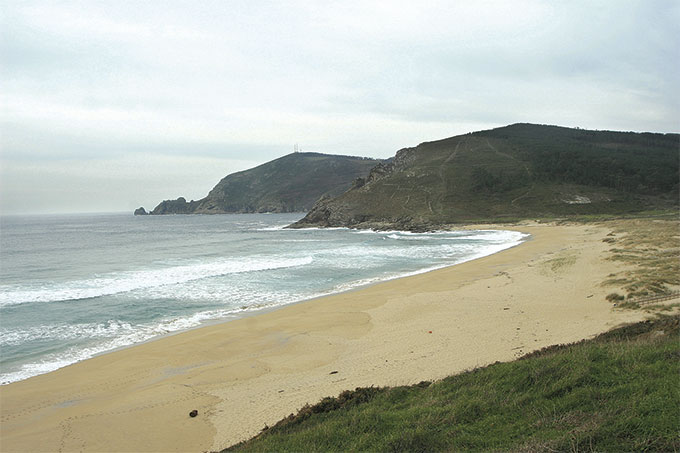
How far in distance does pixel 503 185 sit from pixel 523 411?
9453 centimetres

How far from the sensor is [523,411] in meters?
5.38

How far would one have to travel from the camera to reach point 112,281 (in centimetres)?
2588

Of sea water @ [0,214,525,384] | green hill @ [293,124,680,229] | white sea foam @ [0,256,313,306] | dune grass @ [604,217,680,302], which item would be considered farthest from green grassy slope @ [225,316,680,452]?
green hill @ [293,124,680,229]

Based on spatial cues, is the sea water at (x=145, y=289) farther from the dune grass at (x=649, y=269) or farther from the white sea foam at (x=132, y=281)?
the dune grass at (x=649, y=269)

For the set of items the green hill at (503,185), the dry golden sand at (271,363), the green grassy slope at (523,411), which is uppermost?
the green hill at (503,185)

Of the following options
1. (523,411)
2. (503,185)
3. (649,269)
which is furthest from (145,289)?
(503,185)

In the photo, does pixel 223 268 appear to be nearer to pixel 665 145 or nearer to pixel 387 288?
pixel 387 288

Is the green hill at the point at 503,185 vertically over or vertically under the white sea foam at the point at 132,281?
over

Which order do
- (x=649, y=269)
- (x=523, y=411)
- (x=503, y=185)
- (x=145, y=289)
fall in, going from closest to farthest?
(x=523, y=411) < (x=649, y=269) < (x=145, y=289) < (x=503, y=185)

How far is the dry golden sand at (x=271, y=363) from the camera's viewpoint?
306 inches

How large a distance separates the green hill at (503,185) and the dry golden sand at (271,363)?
57669 millimetres

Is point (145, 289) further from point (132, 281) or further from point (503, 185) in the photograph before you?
point (503, 185)

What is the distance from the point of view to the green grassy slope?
4363mm

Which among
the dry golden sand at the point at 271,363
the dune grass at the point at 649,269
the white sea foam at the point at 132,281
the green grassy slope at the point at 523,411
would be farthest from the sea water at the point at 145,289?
the dune grass at the point at 649,269
